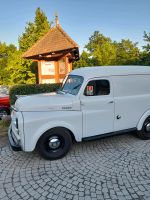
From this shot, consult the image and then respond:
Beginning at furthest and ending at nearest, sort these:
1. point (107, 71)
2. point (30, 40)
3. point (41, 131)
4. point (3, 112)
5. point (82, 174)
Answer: point (30, 40)
point (3, 112)
point (107, 71)
point (41, 131)
point (82, 174)

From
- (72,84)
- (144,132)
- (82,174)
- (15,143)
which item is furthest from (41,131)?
(144,132)

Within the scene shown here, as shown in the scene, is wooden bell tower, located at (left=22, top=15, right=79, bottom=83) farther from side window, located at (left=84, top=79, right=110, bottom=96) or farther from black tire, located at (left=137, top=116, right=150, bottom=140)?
black tire, located at (left=137, top=116, right=150, bottom=140)

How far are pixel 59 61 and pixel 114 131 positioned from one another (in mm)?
9907

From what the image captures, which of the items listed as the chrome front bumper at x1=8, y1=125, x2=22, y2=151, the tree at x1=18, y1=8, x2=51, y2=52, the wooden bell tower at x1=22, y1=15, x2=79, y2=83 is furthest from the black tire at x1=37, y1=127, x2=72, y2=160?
the tree at x1=18, y1=8, x2=51, y2=52

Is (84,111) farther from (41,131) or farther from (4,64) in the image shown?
(4,64)

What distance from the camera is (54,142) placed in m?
4.28

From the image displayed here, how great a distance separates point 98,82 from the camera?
466 cm

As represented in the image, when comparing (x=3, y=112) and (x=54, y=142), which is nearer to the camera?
(x=54, y=142)

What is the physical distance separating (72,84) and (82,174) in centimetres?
232

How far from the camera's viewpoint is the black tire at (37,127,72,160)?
4.16 metres

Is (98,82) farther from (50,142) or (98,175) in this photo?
(98,175)

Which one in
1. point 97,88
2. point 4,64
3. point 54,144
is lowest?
point 54,144

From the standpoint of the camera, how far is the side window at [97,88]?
15.0ft

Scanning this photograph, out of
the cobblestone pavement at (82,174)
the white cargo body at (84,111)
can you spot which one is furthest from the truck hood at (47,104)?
the cobblestone pavement at (82,174)
